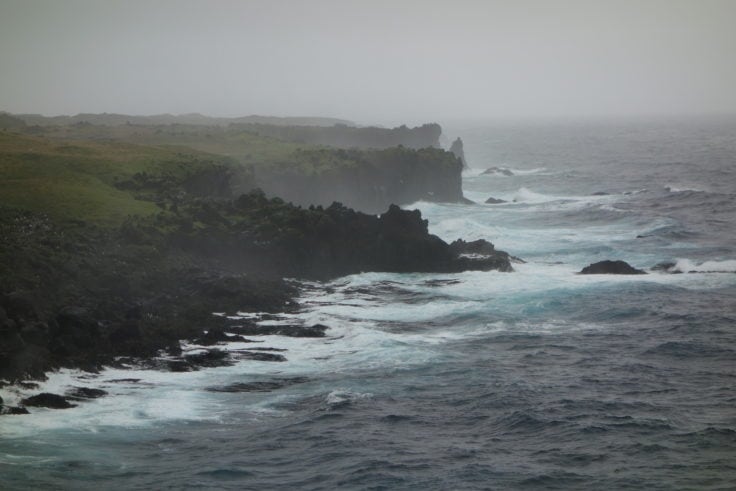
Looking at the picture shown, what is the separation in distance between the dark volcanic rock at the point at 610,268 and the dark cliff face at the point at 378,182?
98.2 feet

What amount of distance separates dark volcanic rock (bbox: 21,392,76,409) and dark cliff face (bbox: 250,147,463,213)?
153 feet

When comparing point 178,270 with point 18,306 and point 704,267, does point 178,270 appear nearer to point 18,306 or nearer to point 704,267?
point 18,306

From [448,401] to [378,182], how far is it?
56270 millimetres

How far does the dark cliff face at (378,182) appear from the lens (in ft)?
255

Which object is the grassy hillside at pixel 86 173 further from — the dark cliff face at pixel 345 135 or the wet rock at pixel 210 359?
the dark cliff face at pixel 345 135

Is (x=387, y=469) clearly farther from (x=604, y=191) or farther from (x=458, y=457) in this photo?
(x=604, y=191)

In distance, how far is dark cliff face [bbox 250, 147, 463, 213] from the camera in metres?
77.8

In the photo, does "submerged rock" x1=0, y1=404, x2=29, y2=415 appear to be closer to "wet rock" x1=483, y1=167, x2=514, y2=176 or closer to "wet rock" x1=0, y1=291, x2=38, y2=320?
"wet rock" x1=0, y1=291, x2=38, y2=320

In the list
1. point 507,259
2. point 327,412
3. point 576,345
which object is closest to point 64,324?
point 327,412

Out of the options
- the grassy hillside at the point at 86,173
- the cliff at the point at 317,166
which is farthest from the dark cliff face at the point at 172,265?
the cliff at the point at 317,166

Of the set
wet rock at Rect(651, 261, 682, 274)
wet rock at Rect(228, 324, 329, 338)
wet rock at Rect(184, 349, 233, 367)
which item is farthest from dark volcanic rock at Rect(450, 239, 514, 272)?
wet rock at Rect(184, 349, 233, 367)

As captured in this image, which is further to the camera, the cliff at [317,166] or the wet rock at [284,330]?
the cliff at [317,166]

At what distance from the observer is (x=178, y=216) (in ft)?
177

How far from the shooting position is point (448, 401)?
32500 mm
